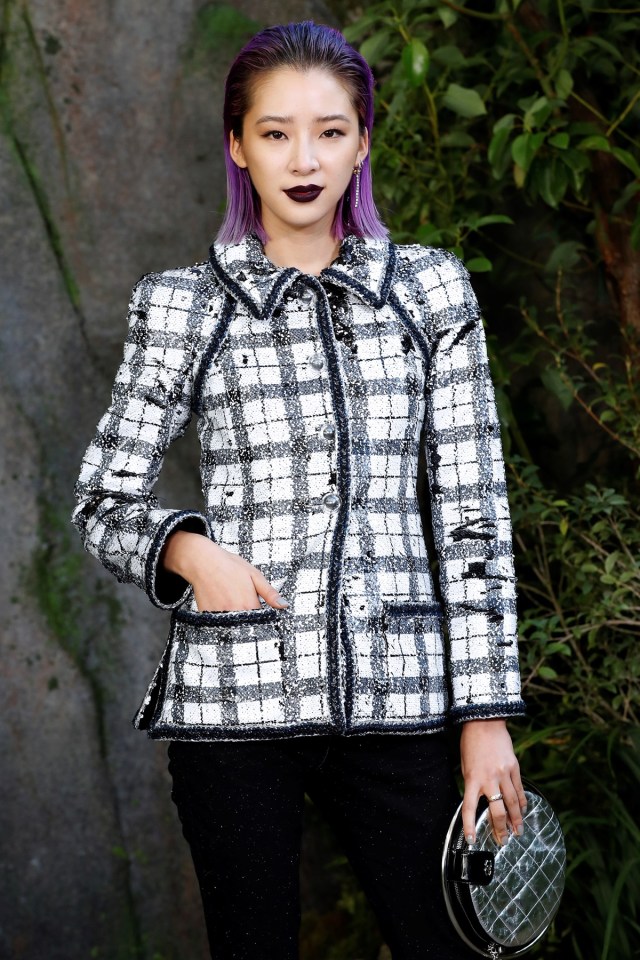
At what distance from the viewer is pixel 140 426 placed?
1.54 meters

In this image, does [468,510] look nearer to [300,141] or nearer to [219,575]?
[219,575]

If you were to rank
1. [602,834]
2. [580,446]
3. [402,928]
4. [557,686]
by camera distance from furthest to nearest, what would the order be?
1. [580,446]
2. [557,686]
3. [602,834]
4. [402,928]

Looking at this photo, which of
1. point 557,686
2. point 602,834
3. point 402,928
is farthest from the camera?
point 557,686

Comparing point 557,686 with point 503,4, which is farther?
point 557,686

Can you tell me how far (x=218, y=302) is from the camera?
1.56 metres

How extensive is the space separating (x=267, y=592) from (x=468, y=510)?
10.3 inches

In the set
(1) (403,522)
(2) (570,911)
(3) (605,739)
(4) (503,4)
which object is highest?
(4) (503,4)

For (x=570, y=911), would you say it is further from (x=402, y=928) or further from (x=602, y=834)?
(x=402, y=928)

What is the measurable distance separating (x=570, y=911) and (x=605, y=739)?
12.5 inches

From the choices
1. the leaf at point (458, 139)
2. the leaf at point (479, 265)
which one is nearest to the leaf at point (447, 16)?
the leaf at point (458, 139)

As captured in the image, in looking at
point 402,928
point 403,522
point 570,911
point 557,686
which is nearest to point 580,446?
point 557,686

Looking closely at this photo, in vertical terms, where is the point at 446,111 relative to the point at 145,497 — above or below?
above

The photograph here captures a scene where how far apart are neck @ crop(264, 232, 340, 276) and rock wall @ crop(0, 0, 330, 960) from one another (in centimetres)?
112

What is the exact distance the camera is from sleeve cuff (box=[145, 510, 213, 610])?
4.74 ft
